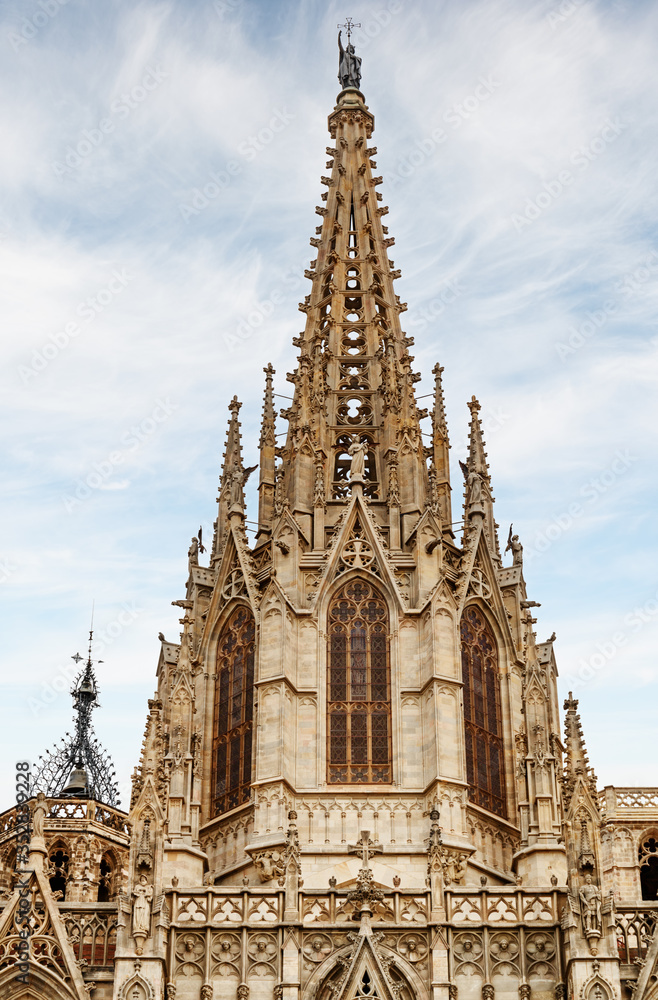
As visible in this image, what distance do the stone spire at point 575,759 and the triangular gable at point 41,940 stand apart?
40.6ft

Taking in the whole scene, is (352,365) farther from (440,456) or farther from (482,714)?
(482,714)

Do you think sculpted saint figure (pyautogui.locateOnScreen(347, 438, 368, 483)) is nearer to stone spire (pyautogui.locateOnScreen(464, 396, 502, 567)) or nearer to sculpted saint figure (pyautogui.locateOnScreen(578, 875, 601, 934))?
stone spire (pyautogui.locateOnScreen(464, 396, 502, 567))

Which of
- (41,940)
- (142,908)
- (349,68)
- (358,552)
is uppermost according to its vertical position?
(349,68)

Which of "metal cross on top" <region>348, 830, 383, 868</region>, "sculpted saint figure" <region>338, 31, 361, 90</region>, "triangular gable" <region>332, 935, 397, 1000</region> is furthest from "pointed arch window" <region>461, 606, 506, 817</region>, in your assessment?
"sculpted saint figure" <region>338, 31, 361, 90</region>

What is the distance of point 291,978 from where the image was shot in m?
44.0

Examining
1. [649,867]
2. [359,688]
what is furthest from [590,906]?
[649,867]

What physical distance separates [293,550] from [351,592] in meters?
2.09

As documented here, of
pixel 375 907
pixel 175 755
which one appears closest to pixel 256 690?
pixel 175 755

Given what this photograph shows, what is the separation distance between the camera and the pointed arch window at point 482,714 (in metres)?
52.3

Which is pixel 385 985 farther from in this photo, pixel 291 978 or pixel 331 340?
pixel 331 340

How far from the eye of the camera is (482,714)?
176ft

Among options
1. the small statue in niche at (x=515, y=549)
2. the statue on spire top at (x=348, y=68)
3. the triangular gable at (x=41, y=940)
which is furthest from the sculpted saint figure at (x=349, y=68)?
the triangular gable at (x=41, y=940)

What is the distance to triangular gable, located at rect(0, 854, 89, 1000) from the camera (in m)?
44.3

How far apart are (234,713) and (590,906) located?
13.1 meters
